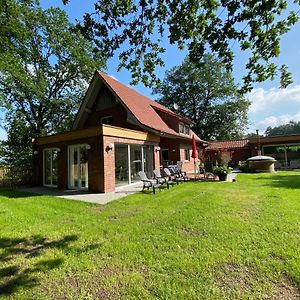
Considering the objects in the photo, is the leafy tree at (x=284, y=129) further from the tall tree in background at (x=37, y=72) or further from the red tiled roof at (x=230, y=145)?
the tall tree in background at (x=37, y=72)

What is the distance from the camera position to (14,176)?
54.7 feet

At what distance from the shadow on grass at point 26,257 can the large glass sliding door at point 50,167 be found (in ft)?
32.4

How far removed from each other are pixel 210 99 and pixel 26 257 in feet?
135

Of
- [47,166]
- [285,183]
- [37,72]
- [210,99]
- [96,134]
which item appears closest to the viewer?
[96,134]

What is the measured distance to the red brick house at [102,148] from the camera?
12406 millimetres

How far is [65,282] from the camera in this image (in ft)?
13.5

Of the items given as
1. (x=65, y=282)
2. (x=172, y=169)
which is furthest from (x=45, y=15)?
(x=65, y=282)

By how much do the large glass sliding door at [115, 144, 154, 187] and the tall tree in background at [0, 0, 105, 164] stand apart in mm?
11717

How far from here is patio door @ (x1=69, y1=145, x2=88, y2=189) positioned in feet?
44.2

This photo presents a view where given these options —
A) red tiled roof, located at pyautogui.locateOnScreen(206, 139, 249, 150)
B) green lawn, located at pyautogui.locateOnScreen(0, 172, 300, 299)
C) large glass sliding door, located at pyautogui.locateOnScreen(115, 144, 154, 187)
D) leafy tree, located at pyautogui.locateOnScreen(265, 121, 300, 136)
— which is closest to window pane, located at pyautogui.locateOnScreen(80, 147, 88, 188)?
large glass sliding door, located at pyautogui.locateOnScreen(115, 144, 154, 187)

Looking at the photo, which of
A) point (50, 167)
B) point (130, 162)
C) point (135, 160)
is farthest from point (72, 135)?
point (135, 160)

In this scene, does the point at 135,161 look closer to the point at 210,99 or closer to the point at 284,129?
the point at 210,99

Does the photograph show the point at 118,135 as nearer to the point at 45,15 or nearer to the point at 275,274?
the point at 275,274

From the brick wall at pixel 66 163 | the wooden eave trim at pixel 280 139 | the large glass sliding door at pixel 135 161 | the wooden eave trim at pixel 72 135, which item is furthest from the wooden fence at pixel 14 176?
the wooden eave trim at pixel 280 139
